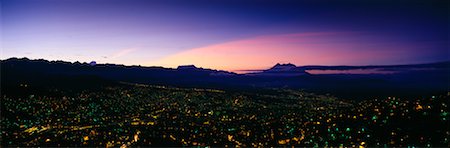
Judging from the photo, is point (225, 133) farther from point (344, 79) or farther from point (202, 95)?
point (344, 79)

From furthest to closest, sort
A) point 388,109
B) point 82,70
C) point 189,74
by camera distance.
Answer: point 189,74 → point 82,70 → point 388,109

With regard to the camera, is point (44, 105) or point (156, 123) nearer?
point (156, 123)

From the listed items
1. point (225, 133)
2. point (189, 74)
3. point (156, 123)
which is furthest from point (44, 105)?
point (189, 74)

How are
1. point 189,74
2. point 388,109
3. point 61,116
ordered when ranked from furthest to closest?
point 189,74 < point 61,116 < point 388,109

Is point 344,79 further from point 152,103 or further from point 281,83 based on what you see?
point 152,103

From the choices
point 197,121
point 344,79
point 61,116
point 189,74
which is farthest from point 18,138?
point 344,79

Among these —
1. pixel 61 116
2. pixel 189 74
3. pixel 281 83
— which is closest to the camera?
pixel 61 116
